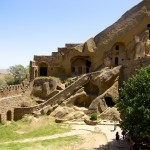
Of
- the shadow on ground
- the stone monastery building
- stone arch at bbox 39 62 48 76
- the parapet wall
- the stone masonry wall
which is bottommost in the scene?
the shadow on ground

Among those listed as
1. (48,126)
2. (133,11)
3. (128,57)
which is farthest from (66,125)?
(133,11)

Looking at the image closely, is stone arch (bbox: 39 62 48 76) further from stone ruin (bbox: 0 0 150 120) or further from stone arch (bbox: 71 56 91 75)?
stone arch (bbox: 71 56 91 75)

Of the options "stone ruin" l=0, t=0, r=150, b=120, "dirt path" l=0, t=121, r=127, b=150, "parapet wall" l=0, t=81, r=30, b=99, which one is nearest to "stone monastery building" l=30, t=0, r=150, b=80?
"stone ruin" l=0, t=0, r=150, b=120

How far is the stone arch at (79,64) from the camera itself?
61.1 m

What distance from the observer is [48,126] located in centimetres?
4028

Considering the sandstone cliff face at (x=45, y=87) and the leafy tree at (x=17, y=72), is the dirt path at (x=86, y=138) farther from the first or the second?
the leafy tree at (x=17, y=72)

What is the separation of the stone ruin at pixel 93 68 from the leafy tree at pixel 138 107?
529 inches

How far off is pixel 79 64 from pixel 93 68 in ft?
15.1

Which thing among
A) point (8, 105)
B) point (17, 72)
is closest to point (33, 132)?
point (8, 105)

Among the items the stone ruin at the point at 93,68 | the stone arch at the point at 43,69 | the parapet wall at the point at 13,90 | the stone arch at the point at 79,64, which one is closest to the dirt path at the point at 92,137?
the stone ruin at the point at 93,68

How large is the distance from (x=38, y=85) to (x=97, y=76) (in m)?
12.5

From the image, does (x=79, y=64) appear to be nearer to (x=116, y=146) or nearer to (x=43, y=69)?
(x=43, y=69)

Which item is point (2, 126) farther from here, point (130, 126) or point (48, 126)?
point (130, 126)

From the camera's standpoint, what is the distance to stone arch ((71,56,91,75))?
6113 cm
